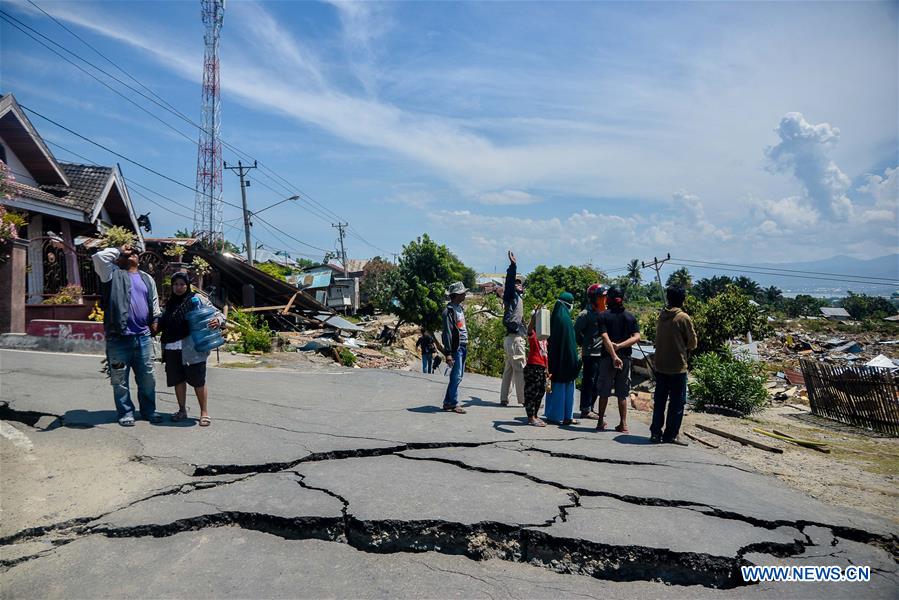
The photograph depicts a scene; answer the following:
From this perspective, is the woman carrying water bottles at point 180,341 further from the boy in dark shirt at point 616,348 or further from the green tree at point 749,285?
the green tree at point 749,285

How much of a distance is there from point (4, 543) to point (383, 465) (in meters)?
2.61

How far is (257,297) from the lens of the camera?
79.0 feet

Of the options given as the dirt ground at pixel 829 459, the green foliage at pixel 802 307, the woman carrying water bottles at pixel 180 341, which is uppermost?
the green foliage at pixel 802 307

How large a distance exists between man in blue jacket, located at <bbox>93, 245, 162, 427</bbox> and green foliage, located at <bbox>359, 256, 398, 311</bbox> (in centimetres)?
3078

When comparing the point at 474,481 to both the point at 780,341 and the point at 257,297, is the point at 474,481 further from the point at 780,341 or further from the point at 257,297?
the point at 780,341

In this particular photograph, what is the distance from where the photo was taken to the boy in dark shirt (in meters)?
6.58

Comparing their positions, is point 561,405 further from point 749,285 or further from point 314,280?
point 749,285

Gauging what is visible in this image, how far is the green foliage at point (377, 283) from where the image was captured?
39000mm

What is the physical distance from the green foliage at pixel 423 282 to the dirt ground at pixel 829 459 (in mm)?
23087

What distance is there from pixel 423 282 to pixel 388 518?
3038cm

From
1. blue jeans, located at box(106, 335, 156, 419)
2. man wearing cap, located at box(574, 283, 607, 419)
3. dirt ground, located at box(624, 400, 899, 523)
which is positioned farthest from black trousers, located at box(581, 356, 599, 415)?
blue jeans, located at box(106, 335, 156, 419)

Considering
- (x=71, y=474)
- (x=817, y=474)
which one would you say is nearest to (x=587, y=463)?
(x=817, y=474)

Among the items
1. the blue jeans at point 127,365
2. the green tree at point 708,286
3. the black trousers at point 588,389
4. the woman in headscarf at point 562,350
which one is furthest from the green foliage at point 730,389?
the green tree at point 708,286

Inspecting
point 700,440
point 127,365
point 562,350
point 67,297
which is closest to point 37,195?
point 67,297
